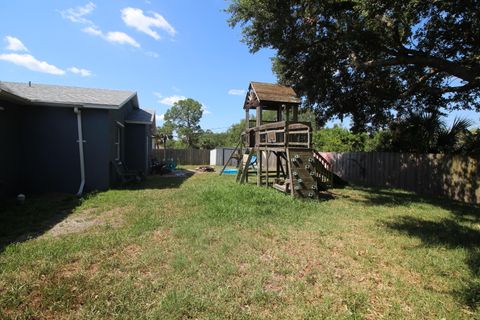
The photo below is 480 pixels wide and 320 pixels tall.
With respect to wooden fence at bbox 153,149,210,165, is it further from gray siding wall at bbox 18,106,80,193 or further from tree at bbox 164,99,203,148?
tree at bbox 164,99,203,148

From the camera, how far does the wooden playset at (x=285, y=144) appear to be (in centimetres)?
890

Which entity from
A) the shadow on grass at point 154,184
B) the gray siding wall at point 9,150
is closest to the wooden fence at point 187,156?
the shadow on grass at point 154,184

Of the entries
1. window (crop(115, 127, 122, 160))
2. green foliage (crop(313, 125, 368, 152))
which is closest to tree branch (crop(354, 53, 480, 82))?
window (crop(115, 127, 122, 160))

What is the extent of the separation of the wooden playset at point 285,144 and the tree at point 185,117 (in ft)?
182

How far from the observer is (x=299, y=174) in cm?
887

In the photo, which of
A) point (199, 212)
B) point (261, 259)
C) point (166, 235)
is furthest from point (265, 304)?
point (199, 212)

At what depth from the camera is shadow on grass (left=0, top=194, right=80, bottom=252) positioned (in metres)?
5.17

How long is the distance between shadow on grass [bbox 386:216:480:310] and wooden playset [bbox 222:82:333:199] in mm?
2828

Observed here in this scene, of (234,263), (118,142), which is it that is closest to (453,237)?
(234,263)

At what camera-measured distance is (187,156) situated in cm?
2902

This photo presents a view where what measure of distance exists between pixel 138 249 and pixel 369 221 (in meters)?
4.99

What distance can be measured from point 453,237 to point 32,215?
28.5ft

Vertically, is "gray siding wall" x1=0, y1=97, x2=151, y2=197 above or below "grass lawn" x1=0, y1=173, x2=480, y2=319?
above

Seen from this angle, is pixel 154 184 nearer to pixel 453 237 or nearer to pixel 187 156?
pixel 453 237
